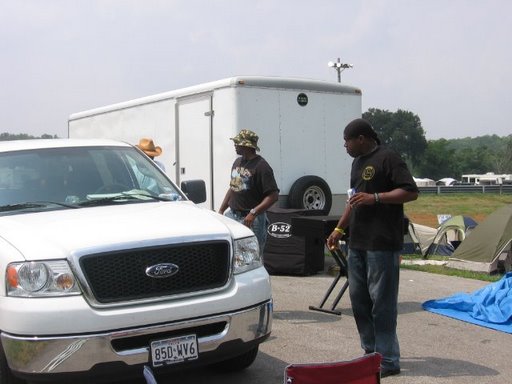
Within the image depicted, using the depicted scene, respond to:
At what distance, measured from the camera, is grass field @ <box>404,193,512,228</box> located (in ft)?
112

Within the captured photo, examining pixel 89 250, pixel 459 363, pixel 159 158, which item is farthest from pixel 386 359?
pixel 159 158

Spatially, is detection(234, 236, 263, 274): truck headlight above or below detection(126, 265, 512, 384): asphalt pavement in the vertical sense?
above

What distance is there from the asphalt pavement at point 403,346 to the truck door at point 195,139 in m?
3.65

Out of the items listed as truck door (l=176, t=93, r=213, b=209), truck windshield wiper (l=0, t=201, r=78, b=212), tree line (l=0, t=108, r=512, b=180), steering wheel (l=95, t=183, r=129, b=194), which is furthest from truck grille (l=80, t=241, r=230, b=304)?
tree line (l=0, t=108, r=512, b=180)

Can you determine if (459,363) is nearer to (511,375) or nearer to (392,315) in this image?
(511,375)

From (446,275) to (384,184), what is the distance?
→ 20.5 ft

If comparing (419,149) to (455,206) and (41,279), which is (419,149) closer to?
(455,206)

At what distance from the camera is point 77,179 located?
5.37 m

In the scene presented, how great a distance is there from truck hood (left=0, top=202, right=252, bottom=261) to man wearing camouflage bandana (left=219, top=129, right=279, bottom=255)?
2043 mm

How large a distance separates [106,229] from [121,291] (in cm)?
43

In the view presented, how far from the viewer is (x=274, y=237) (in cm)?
1030

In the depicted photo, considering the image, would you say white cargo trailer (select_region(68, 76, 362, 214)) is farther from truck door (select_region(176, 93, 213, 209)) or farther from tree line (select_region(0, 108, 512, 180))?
tree line (select_region(0, 108, 512, 180))

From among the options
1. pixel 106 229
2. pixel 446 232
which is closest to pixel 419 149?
Answer: pixel 446 232

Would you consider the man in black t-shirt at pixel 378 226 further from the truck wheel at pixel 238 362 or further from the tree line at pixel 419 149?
the tree line at pixel 419 149
